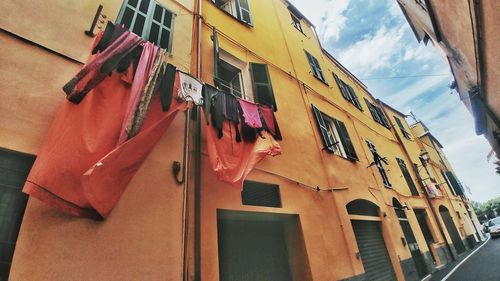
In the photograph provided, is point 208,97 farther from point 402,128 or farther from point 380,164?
point 402,128

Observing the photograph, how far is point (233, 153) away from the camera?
4.12 meters

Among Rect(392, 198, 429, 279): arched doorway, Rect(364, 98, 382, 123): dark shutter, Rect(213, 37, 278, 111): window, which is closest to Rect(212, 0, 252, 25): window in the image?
Rect(213, 37, 278, 111): window

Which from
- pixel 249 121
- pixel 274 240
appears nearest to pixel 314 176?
pixel 274 240

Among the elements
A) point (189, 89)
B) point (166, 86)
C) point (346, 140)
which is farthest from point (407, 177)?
point (166, 86)

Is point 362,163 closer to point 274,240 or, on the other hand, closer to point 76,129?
point 274,240

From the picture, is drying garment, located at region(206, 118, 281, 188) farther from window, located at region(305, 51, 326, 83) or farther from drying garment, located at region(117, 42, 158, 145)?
window, located at region(305, 51, 326, 83)

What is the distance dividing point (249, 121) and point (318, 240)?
306 centimetres

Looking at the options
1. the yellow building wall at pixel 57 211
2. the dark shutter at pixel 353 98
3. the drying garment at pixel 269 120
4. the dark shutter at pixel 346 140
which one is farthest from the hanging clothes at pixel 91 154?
the dark shutter at pixel 353 98

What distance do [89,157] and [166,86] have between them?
1503 millimetres

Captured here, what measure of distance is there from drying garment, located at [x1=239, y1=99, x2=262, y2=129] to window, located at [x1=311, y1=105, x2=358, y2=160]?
3.27 m

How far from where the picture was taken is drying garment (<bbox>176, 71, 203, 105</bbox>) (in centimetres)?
370

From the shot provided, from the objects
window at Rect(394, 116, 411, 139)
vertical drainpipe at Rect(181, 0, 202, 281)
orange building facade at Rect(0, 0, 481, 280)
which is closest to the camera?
orange building facade at Rect(0, 0, 481, 280)

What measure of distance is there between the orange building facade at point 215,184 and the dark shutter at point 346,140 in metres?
0.05

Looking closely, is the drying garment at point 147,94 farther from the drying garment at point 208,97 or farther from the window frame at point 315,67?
the window frame at point 315,67
